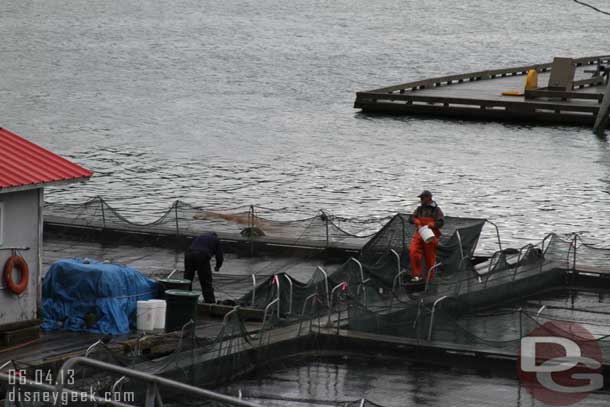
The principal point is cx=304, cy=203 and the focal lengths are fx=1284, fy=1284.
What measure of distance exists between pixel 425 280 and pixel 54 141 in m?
42.1

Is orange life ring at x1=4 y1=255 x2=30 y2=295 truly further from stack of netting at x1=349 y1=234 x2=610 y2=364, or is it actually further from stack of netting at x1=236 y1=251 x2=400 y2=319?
stack of netting at x1=349 y1=234 x2=610 y2=364

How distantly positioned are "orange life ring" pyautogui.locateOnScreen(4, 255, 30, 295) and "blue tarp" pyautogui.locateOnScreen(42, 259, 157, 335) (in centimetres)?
117

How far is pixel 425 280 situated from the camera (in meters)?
24.3

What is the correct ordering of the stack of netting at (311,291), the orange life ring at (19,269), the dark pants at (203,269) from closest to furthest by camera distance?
1. the orange life ring at (19,269)
2. the stack of netting at (311,291)
3. the dark pants at (203,269)

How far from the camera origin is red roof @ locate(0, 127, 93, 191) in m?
19.7

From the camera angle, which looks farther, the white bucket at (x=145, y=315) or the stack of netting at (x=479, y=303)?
the stack of netting at (x=479, y=303)

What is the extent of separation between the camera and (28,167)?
2041cm

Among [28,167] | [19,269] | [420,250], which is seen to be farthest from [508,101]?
[19,269]

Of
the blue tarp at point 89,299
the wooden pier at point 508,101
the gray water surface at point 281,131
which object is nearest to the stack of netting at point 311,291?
the blue tarp at point 89,299

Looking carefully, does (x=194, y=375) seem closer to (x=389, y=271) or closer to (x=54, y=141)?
(x=389, y=271)

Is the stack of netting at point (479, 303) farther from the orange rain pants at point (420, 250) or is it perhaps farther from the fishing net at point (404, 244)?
the orange rain pants at point (420, 250)

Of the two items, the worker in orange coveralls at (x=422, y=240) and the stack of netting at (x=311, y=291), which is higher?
the worker in orange coveralls at (x=422, y=240)

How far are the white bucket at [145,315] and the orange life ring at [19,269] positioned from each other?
1.88 metres

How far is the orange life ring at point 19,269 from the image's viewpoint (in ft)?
64.2
